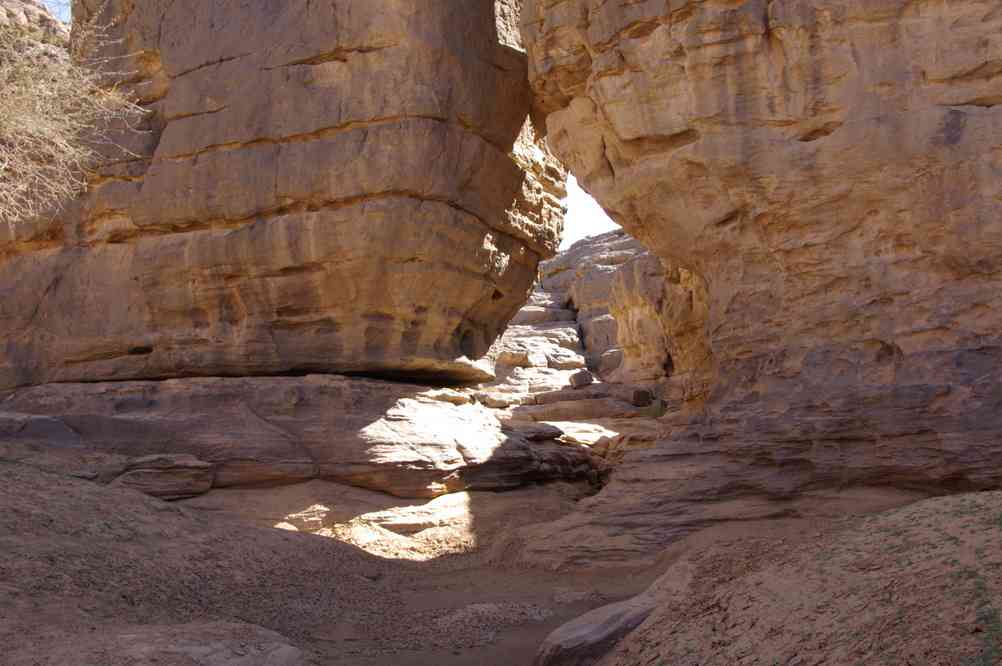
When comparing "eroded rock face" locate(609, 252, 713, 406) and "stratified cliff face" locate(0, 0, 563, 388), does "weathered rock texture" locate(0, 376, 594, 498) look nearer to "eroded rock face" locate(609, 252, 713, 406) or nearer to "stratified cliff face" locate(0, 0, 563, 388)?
"stratified cliff face" locate(0, 0, 563, 388)

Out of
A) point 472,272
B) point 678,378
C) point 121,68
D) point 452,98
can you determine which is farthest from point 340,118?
point 678,378

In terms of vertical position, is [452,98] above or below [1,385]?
above

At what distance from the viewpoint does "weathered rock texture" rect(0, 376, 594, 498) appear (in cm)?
1087

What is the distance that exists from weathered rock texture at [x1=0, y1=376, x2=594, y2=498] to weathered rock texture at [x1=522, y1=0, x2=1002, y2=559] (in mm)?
2996

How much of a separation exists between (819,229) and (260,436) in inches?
285

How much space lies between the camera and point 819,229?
8867mm

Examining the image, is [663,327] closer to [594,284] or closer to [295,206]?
[295,206]

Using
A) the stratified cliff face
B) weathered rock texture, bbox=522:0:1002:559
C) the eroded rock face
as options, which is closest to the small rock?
the eroded rock face

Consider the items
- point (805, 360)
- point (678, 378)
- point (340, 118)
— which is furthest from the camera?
point (678, 378)

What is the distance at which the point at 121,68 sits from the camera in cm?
1388

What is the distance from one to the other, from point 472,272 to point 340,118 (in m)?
2.82

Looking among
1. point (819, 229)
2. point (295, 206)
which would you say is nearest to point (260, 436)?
point (295, 206)

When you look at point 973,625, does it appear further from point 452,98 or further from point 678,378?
point 678,378

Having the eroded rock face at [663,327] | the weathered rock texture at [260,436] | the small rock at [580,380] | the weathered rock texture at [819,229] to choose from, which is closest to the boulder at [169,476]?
the weathered rock texture at [260,436]
